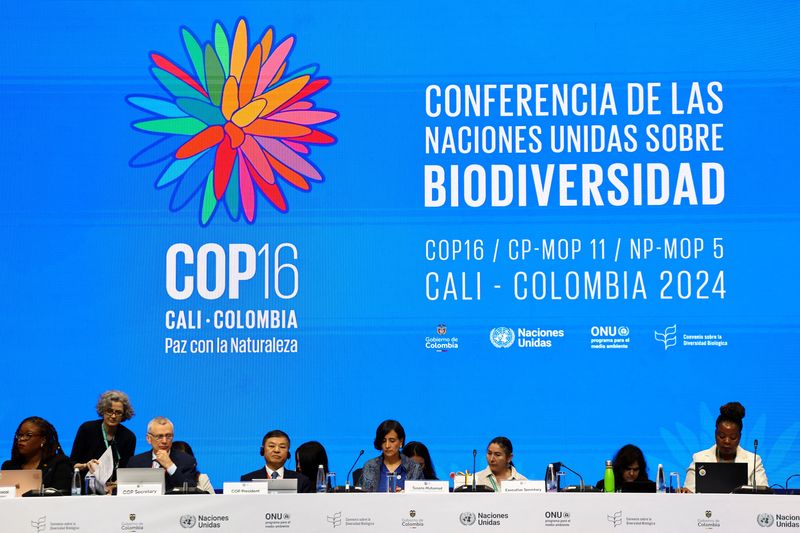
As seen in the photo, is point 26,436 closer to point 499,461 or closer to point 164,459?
point 164,459

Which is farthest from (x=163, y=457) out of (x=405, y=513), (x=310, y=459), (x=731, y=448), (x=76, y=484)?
(x=731, y=448)

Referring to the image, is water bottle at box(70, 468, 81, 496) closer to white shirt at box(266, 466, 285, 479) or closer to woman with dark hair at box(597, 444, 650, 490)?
white shirt at box(266, 466, 285, 479)

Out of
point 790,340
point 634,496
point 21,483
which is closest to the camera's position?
point 634,496

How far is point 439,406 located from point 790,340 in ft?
6.88

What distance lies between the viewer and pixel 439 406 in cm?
718

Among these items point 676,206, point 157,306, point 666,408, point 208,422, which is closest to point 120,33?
point 157,306

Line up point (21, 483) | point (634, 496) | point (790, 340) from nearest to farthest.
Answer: point (634, 496) < point (21, 483) < point (790, 340)

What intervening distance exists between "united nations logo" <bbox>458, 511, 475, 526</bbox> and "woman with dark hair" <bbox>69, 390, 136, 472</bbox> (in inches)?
94.6

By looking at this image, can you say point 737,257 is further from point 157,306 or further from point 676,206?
point 157,306

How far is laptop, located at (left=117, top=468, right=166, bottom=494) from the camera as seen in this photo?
17.7 feet

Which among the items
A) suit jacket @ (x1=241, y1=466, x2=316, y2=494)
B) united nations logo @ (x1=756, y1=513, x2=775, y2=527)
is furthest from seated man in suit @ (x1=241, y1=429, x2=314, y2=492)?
united nations logo @ (x1=756, y1=513, x2=775, y2=527)

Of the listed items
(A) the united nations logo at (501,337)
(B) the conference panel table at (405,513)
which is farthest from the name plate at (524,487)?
(A) the united nations logo at (501,337)

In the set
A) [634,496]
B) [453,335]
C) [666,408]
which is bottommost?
[634,496]

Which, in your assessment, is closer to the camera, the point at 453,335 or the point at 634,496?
the point at 634,496
